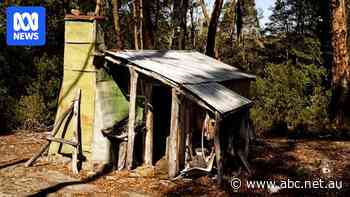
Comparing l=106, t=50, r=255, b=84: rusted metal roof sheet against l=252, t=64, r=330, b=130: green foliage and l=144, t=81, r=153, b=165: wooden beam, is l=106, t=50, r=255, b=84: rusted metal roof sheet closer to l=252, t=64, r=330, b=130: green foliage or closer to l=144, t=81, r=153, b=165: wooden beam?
l=144, t=81, r=153, b=165: wooden beam

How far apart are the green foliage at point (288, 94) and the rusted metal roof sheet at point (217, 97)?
1058cm

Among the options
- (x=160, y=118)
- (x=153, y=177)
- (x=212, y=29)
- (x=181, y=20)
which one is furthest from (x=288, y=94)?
(x=153, y=177)

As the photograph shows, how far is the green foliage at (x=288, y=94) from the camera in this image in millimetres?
22439

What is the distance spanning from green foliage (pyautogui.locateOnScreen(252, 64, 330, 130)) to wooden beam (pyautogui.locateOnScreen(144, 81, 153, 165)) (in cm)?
1101

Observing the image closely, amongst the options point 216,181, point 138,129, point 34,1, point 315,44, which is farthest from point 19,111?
point 315,44

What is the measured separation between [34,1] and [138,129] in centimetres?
1861

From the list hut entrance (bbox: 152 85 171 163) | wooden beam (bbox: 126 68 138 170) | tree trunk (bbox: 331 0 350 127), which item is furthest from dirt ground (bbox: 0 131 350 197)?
tree trunk (bbox: 331 0 350 127)

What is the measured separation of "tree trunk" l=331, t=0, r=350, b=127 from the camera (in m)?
18.1

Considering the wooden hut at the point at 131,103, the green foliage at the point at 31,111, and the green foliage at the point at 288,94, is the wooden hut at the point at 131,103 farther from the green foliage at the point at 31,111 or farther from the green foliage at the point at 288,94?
the green foliage at the point at 288,94

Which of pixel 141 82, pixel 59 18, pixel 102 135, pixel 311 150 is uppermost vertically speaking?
pixel 59 18

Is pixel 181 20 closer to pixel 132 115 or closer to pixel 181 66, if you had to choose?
pixel 181 66

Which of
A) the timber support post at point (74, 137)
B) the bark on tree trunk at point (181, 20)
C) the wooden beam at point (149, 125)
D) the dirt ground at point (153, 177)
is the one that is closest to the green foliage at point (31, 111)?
the dirt ground at point (153, 177)

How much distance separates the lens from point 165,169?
38.0ft

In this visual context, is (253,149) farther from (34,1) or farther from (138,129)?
(34,1)
